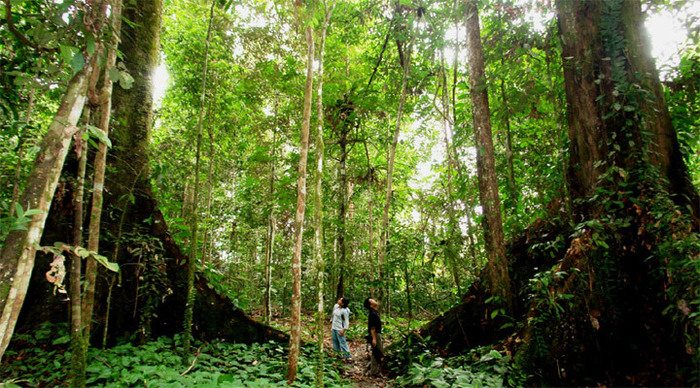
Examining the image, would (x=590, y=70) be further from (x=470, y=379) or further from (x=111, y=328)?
(x=111, y=328)

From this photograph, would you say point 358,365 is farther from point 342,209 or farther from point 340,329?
point 342,209

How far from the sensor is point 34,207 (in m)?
2.27

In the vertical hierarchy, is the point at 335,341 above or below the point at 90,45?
below

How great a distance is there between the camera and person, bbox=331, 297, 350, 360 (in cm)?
908

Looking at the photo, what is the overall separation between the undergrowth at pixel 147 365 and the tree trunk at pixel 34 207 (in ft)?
8.78

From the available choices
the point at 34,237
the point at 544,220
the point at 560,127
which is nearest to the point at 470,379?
the point at 544,220

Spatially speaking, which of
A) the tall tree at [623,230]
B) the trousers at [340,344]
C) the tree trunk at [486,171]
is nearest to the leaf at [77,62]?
the tall tree at [623,230]

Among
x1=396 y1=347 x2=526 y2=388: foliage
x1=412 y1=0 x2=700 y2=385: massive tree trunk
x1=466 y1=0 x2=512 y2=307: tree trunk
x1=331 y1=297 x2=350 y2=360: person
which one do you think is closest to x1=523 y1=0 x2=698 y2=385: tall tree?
x1=412 y1=0 x2=700 y2=385: massive tree trunk

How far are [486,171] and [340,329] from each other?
5242 millimetres

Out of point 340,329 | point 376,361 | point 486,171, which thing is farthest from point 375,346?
point 486,171

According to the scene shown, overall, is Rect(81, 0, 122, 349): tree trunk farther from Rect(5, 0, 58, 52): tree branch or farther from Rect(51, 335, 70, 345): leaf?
Rect(51, 335, 70, 345): leaf

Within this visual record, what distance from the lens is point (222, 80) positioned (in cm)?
952

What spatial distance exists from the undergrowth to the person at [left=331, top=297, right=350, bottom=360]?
220 centimetres

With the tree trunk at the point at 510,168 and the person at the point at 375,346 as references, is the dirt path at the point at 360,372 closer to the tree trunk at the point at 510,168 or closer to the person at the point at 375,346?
the person at the point at 375,346
